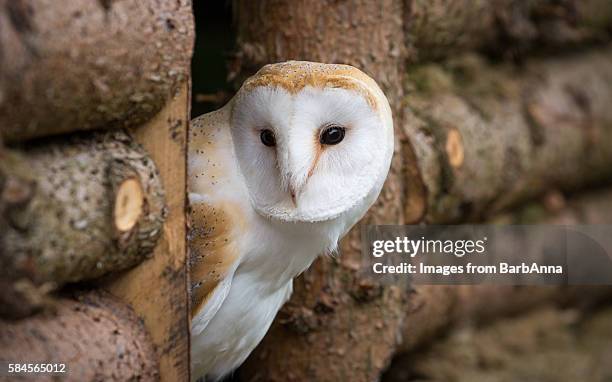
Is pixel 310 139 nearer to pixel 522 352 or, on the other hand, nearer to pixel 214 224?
pixel 214 224

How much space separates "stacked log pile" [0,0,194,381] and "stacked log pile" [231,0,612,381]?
64 centimetres

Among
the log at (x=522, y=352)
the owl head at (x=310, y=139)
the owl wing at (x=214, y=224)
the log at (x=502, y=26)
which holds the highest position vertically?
the owl head at (x=310, y=139)

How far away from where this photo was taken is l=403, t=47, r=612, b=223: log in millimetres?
2490

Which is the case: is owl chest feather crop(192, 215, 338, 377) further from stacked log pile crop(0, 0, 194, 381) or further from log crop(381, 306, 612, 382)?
log crop(381, 306, 612, 382)

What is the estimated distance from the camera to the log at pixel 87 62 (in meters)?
1.13

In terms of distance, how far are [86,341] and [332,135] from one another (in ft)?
1.81

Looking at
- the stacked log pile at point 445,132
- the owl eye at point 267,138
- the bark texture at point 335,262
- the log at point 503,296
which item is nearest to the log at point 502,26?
the stacked log pile at point 445,132

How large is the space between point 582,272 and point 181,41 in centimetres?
228

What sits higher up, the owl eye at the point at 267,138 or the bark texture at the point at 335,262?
the owl eye at the point at 267,138

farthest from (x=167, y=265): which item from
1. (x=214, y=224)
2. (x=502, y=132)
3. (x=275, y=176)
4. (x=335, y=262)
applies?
(x=502, y=132)

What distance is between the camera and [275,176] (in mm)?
1593

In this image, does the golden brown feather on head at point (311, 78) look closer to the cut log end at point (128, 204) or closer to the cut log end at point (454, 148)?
the cut log end at point (128, 204)

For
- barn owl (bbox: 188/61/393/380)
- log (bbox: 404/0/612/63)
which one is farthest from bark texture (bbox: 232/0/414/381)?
barn owl (bbox: 188/61/393/380)

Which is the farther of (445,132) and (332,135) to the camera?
(445,132)
